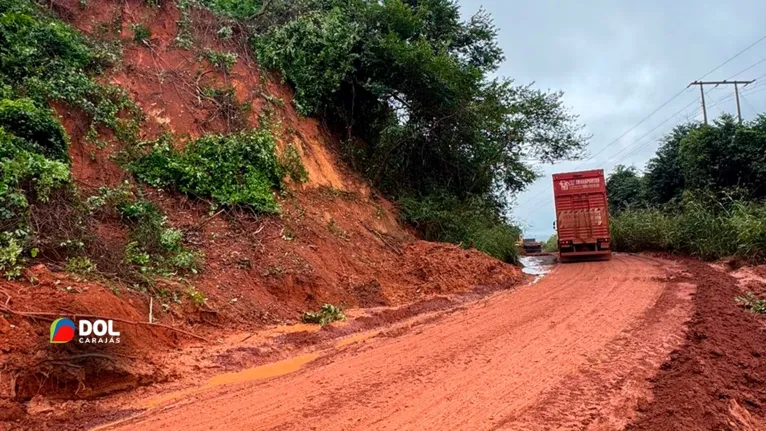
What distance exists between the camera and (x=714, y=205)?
60.6 feet

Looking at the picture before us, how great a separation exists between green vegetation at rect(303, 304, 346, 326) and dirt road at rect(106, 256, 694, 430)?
110cm

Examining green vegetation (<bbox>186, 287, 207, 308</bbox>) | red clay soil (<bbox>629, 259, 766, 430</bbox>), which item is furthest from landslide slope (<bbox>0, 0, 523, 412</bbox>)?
red clay soil (<bbox>629, 259, 766, 430</bbox>)

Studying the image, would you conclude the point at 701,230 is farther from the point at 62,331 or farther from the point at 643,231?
the point at 62,331

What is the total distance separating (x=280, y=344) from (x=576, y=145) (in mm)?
22422

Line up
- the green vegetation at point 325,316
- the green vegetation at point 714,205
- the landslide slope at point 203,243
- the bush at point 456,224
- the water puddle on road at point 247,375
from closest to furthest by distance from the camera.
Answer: the water puddle on road at point 247,375 → the landslide slope at point 203,243 → the green vegetation at point 325,316 → the green vegetation at point 714,205 → the bush at point 456,224

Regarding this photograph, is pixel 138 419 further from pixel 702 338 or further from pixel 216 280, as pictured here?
pixel 702 338

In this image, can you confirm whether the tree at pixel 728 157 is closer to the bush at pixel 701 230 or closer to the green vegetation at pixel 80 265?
the bush at pixel 701 230

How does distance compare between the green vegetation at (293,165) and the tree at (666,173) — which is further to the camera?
the tree at (666,173)

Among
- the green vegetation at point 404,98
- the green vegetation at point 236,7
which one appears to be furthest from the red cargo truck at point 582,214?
the green vegetation at point 236,7

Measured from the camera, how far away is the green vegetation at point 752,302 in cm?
793

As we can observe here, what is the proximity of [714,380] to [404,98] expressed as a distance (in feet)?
45.2

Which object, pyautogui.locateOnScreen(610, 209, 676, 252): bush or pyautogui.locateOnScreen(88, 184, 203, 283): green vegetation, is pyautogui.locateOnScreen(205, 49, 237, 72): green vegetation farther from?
pyautogui.locateOnScreen(610, 209, 676, 252): bush

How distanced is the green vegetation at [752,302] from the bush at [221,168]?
30.9ft

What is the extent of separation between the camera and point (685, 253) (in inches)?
725
